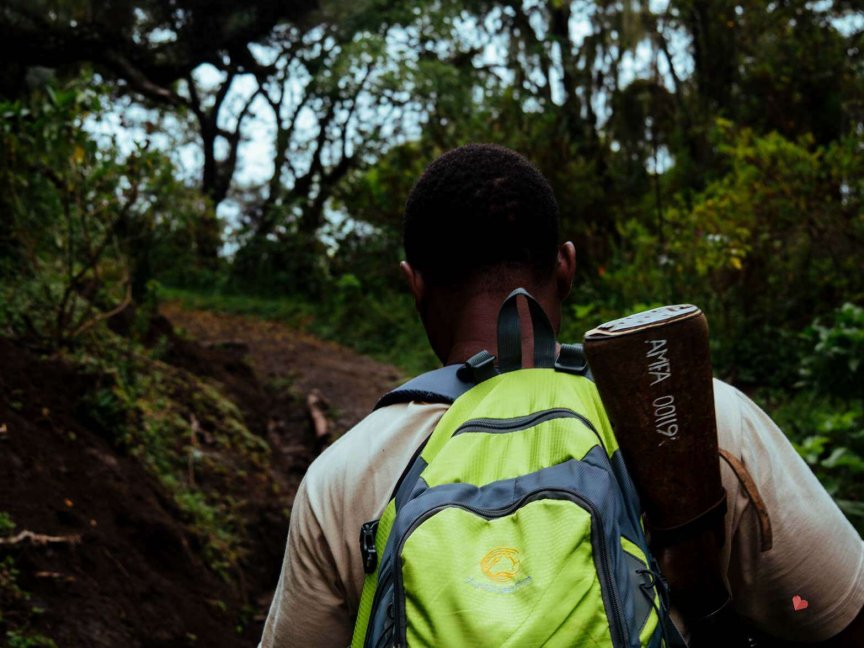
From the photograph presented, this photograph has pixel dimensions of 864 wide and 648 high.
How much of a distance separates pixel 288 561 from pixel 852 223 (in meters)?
8.14

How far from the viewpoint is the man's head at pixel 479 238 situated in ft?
5.80

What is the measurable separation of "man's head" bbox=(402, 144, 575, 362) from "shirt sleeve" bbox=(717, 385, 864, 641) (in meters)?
0.42

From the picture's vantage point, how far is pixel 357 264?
1697cm

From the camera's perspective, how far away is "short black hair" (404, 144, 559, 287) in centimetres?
176

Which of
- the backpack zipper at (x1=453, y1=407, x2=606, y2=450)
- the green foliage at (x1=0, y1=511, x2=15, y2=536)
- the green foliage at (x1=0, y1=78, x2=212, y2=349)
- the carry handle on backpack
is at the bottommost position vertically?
the green foliage at (x1=0, y1=511, x2=15, y2=536)

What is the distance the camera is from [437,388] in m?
1.72

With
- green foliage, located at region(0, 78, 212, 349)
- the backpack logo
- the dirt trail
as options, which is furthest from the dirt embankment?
the backpack logo

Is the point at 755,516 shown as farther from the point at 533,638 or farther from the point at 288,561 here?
the point at 288,561

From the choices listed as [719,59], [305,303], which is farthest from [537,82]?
[305,303]

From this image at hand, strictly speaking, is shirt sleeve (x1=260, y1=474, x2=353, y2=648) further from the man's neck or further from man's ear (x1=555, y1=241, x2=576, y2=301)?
man's ear (x1=555, y1=241, x2=576, y2=301)

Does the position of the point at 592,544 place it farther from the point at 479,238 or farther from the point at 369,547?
the point at 479,238

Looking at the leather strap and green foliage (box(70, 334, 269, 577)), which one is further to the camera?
green foliage (box(70, 334, 269, 577))

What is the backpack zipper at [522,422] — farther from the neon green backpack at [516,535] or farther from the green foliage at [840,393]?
the green foliage at [840,393]

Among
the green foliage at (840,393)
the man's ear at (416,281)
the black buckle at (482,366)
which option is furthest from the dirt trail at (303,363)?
the black buckle at (482,366)
